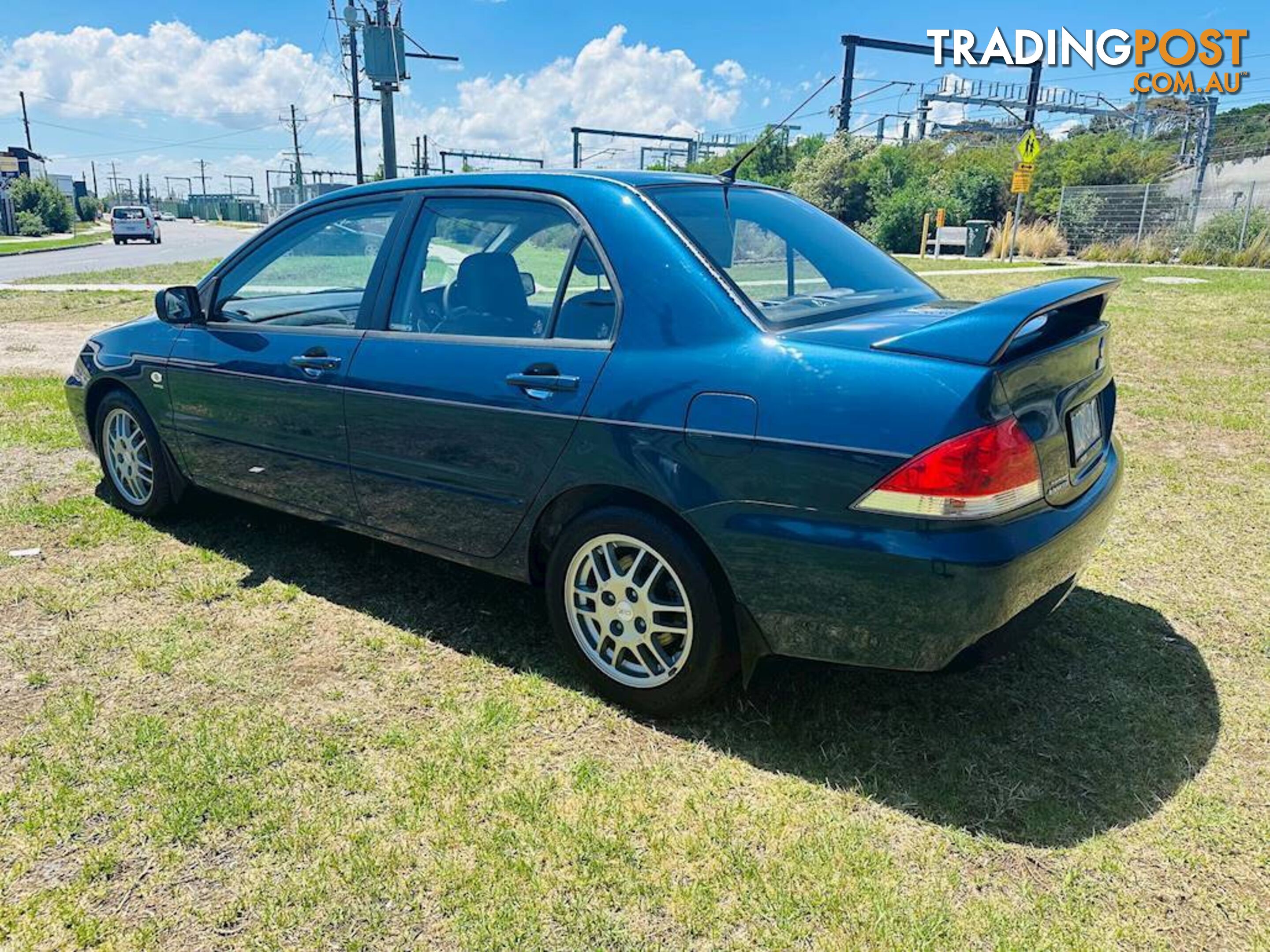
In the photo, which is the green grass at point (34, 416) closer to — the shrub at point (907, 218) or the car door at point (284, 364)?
the car door at point (284, 364)

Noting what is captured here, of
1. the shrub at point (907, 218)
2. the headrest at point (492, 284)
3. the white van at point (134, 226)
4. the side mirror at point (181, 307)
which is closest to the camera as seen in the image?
the headrest at point (492, 284)

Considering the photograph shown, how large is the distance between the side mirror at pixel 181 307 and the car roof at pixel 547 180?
0.92 meters

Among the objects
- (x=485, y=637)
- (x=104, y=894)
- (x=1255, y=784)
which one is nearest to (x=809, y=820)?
(x=1255, y=784)

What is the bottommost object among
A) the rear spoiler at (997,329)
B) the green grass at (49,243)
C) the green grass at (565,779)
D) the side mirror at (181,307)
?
the green grass at (565,779)

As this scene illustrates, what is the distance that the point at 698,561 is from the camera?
2.62 meters

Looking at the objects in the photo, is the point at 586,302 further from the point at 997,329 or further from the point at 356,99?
the point at 356,99

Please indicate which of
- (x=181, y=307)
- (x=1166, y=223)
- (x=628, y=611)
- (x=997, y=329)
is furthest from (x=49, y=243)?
(x=997, y=329)

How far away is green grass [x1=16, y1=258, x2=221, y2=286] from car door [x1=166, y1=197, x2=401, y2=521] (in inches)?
601

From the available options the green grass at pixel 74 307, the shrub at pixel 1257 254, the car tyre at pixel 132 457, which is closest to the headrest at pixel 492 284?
the car tyre at pixel 132 457

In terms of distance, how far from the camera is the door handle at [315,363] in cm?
347

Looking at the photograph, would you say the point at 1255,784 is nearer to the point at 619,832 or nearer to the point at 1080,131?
the point at 619,832

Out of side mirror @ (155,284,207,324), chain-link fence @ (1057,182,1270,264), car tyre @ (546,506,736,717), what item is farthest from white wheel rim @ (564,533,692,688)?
chain-link fence @ (1057,182,1270,264)

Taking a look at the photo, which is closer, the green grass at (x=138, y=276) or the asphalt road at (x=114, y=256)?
the green grass at (x=138, y=276)

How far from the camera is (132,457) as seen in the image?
15.0 ft
